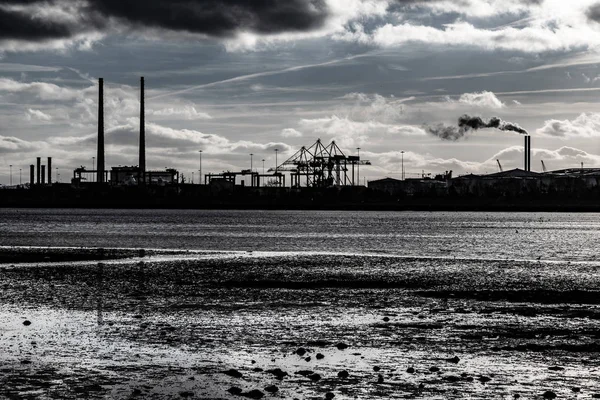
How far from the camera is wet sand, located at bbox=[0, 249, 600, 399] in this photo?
15.2 metres

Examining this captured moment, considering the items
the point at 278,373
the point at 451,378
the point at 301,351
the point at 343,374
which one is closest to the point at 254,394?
the point at 278,373

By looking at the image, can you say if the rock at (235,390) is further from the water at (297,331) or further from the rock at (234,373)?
the rock at (234,373)

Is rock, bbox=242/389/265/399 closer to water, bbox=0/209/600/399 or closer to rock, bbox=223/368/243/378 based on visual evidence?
water, bbox=0/209/600/399

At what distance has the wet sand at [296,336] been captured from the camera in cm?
1519

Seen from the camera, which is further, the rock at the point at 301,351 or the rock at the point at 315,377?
the rock at the point at 301,351

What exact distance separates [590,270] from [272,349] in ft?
101

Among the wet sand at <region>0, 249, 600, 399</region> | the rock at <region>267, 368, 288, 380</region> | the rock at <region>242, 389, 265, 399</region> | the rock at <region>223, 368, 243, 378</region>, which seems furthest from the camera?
the rock at <region>223, 368, 243, 378</region>

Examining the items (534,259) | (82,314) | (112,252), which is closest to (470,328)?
(82,314)

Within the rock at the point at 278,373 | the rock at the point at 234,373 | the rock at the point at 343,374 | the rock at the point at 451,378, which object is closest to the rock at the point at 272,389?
the rock at the point at 278,373

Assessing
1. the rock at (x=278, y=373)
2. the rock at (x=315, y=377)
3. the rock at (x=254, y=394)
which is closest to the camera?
the rock at (x=254, y=394)

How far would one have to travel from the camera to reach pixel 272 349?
1888 centimetres

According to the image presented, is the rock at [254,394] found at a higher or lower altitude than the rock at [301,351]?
higher

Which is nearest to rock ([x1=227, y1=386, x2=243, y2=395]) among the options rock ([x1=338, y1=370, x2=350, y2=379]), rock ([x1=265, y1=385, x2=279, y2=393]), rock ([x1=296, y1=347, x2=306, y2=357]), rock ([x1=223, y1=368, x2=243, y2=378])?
rock ([x1=265, y1=385, x2=279, y2=393])

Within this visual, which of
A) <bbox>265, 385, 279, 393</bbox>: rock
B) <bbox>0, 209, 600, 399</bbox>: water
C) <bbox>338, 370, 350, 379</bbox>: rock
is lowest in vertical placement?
<bbox>0, 209, 600, 399</bbox>: water
